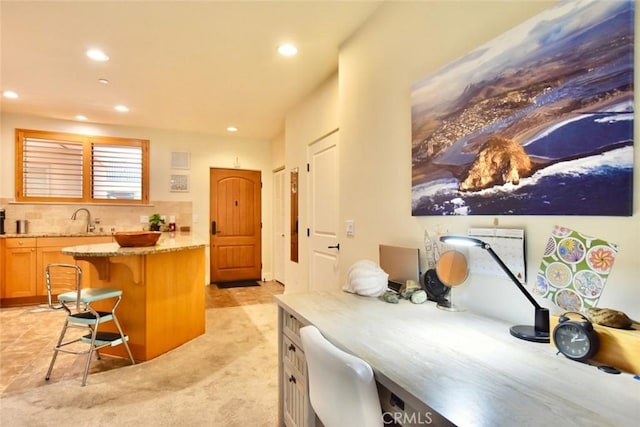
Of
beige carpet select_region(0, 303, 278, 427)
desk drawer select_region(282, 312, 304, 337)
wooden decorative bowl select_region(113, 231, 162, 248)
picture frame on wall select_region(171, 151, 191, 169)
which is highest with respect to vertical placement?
picture frame on wall select_region(171, 151, 191, 169)

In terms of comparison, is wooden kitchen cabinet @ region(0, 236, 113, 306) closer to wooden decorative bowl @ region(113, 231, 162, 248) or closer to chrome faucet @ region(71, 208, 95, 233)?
chrome faucet @ region(71, 208, 95, 233)

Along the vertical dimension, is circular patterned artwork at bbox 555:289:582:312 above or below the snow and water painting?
below

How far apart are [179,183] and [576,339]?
560cm

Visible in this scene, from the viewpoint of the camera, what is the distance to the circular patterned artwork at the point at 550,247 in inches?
47.7

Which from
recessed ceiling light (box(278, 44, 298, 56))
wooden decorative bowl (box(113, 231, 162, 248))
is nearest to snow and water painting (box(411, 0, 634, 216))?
recessed ceiling light (box(278, 44, 298, 56))

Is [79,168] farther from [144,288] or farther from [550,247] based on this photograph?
[550,247]

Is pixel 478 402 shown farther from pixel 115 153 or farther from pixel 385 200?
pixel 115 153

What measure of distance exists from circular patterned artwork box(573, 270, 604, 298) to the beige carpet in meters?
1.73

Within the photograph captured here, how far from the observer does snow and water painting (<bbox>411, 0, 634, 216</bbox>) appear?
104 centimetres

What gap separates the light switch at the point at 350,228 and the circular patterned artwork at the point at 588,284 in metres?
1.54

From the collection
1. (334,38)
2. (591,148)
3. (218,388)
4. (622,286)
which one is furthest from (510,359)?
(334,38)

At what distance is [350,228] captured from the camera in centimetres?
260

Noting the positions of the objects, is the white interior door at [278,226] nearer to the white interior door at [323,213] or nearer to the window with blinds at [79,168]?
the white interior door at [323,213]

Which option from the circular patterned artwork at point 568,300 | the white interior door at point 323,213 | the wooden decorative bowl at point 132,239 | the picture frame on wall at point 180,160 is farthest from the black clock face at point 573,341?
the picture frame on wall at point 180,160
